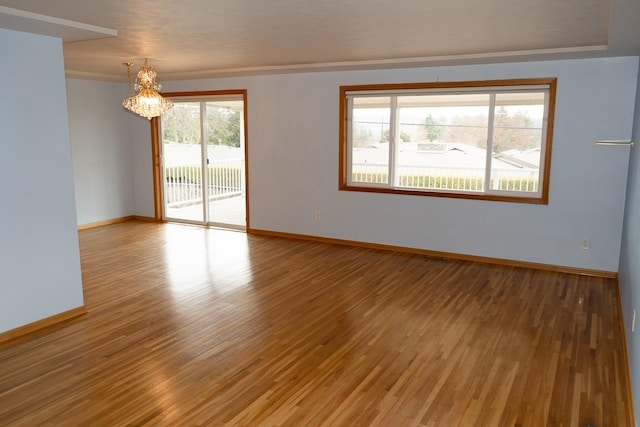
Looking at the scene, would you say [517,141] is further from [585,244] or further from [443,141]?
Answer: [585,244]

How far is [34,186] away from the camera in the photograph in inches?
146

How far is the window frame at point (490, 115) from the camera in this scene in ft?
17.2

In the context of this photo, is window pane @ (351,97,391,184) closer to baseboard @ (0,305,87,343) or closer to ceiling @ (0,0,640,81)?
ceiling @ (0,0,640,81)

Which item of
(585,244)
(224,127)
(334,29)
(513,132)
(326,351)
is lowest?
(326,351)

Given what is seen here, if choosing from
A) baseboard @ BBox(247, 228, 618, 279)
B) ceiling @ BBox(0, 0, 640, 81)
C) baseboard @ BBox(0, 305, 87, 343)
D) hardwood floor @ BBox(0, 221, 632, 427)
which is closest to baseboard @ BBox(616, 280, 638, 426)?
hardwood floor @ BBox(0, 221, 632, 427)

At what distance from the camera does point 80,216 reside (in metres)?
7.52

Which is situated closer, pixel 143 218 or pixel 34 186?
pixel 34 186

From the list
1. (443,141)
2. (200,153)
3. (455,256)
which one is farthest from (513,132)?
(200,153)

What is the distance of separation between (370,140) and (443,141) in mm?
985

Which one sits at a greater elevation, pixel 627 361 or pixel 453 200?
pixel 453 200

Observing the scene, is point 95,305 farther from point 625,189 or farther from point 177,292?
point 625,189

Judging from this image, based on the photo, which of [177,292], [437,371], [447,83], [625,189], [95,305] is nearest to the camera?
[437,371]

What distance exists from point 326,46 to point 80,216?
5191 millimetres

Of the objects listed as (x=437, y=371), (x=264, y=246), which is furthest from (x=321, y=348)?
(x=264, y=246)
